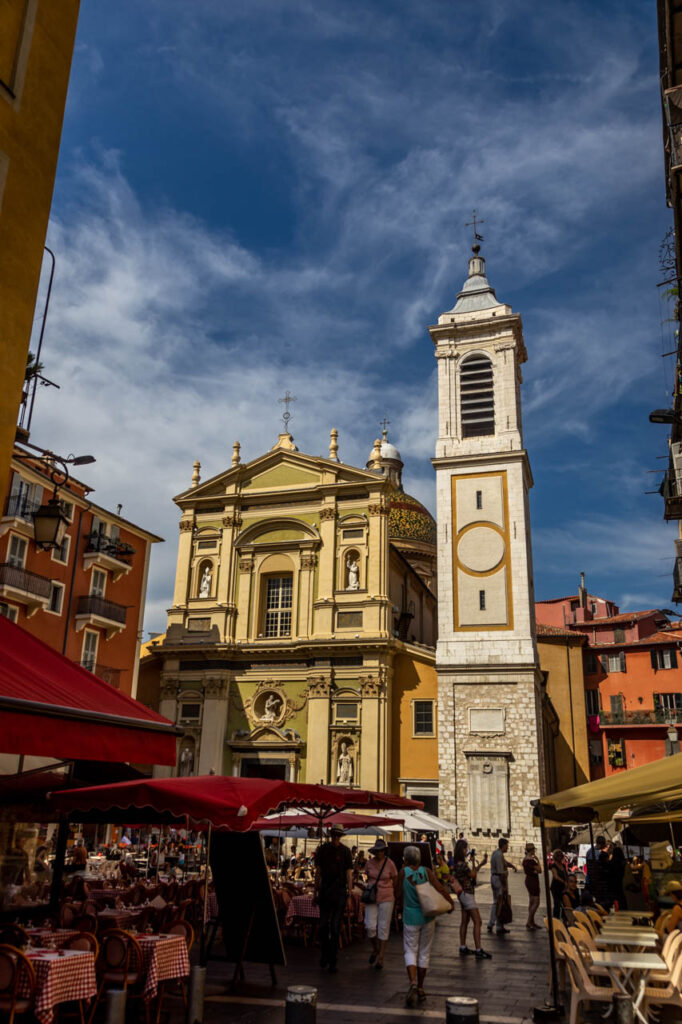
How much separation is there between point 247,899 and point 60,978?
3.97 meters

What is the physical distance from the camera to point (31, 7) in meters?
8.40

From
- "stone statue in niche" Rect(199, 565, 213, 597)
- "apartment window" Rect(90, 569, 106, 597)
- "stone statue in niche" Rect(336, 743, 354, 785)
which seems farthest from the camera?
"stone statue in niche" Rect(199, 565, 213, 597)

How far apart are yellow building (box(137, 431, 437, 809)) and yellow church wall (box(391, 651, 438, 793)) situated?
5cm

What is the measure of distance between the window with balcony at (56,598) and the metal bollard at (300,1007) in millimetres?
23294

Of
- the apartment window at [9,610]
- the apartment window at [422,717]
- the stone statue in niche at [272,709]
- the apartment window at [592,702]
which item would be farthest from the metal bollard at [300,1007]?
the apartment window at [592,702]

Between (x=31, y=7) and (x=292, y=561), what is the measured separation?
2729 cm

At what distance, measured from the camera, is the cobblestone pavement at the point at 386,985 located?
870cm

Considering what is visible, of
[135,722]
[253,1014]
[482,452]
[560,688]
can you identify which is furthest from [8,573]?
[560,688]

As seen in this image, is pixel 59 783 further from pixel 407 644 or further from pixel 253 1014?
pixel 407 644

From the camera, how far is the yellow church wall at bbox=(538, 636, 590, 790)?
135 feet

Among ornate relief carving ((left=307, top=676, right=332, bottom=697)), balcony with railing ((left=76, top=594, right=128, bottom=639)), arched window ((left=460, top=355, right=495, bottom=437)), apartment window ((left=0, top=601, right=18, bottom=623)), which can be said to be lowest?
ornate relief carving ((left=307, top=676, right=332, bottom=697))

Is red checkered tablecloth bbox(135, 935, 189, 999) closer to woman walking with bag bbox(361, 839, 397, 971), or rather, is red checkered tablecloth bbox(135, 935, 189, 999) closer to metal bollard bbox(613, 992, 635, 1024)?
woman walking with bag bbox(361, 839, 397, 971)

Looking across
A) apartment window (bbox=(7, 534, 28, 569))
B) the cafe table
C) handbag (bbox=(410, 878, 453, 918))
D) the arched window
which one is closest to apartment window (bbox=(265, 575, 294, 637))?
the arched window

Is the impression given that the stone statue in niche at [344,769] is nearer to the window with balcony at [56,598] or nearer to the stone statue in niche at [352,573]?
the stone statue in niche at [352,573]
